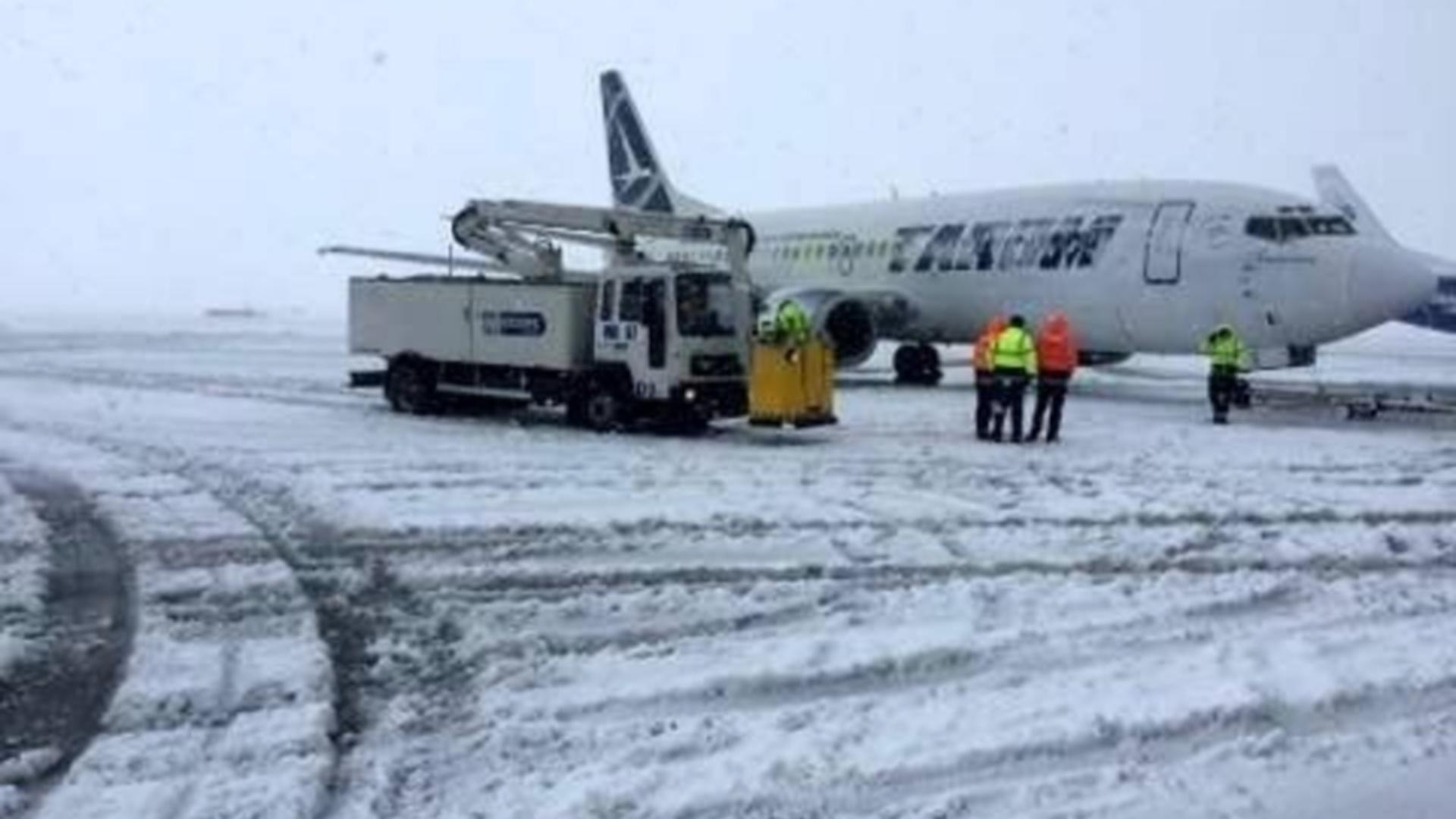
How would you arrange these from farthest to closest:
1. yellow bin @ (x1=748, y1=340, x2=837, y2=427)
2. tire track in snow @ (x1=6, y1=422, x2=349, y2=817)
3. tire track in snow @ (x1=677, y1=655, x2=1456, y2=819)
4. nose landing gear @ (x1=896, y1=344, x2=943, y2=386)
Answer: nose landing gear @ (x1=896, y1=344, x2=943, y2=386) < yellow bin @ (x1=748, y1=340, x2=837, y2=427) < tire track in snow @ (x1=6, y1=422, x2=349, y2=817) < tire track in snow @ (x1=677, y1=655, x2=1456, y2=819)

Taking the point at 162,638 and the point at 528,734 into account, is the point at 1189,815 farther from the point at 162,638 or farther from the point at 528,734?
the point at 162,638

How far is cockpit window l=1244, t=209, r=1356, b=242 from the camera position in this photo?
23.4 meters

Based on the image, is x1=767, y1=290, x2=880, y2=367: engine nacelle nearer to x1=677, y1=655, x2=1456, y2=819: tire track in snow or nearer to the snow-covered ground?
the snow-covered ground

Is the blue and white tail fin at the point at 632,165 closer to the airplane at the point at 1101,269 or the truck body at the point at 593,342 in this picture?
the airplane at the point at 1101,269

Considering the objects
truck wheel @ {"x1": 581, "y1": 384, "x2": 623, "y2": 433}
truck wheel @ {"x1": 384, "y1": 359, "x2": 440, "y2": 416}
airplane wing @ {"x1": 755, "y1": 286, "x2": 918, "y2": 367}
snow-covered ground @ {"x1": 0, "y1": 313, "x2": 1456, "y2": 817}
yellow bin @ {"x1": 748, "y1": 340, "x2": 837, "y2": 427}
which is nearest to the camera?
snow-covered ground @ {"x1": 0, "y1": 313, "x2": 1456, "y2": 817}

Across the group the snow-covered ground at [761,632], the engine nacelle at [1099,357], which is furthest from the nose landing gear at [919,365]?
the snow-covered ground at [761,632]

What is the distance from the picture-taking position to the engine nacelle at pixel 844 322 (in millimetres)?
26750

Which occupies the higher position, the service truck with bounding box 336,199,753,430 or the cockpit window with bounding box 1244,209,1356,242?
the cockpit window with bounding box 1244,209,1356,242

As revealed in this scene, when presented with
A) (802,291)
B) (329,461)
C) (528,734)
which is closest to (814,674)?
(528,734)

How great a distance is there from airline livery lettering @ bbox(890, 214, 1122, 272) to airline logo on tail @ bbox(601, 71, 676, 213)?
26.7 feet

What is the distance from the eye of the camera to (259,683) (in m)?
7.49

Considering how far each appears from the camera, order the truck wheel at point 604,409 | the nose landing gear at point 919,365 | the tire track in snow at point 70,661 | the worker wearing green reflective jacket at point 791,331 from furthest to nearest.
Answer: the nose landing gear at point 919,365 → the truck wheel at point 604,409 → the worker wearing green reflective jacket at point 791,331 → the tire track in snow at point 70,661

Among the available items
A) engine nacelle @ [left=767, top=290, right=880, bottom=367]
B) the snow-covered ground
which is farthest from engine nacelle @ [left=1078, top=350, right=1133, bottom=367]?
the snow-covered ground

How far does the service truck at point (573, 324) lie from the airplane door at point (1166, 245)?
6514mm
